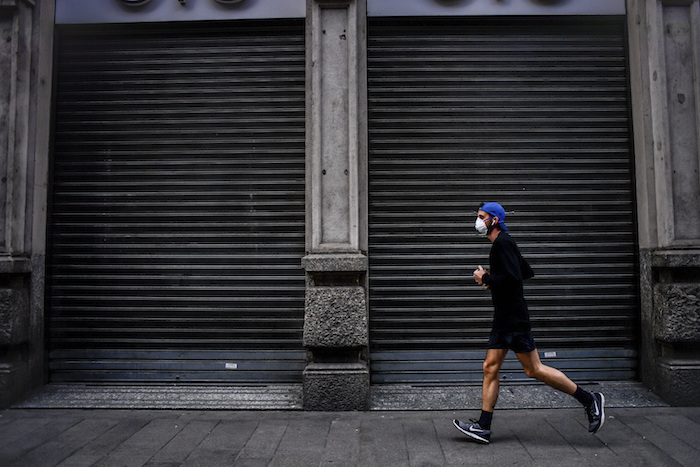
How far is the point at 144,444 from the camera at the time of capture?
4285 millimetres

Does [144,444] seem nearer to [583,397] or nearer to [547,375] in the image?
[547,375]

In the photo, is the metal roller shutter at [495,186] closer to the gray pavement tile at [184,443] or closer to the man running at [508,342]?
the man running at [508,342]

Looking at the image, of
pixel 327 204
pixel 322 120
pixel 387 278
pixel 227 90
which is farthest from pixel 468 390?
pixel 227 90

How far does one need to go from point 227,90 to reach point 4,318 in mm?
3617

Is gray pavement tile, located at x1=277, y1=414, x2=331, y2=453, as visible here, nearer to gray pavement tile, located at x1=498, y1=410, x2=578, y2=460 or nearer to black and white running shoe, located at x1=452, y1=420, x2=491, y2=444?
black and white running shoe, located at x1=452, y1=420, x2=491, y2=444

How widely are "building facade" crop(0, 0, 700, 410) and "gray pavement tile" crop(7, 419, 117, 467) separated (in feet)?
3.60

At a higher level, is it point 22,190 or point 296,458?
point 22,190

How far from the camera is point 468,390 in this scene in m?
5.70

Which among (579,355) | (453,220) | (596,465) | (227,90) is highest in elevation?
(227,90)

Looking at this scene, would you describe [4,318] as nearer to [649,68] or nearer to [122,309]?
[122,309]

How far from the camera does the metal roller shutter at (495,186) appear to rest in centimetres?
587

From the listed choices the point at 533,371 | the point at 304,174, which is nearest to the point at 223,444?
the point at 533,371

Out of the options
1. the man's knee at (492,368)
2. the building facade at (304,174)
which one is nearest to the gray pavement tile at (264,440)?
the building facade at (304,174)

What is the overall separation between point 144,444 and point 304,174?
10.8 ft
